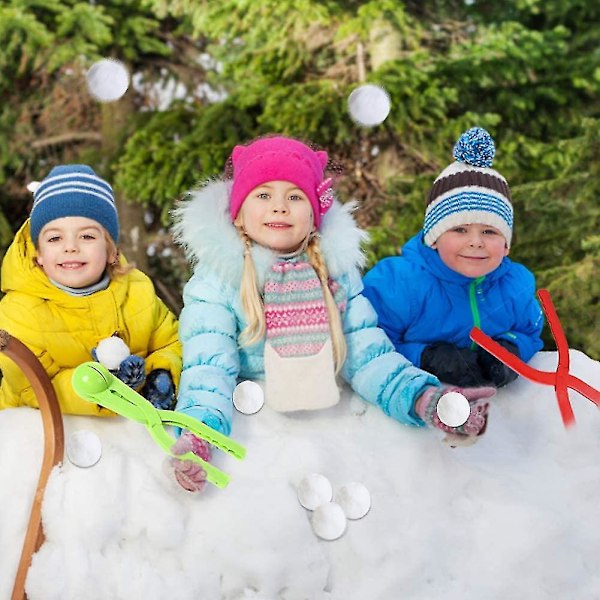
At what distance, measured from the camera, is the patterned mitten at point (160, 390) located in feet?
7.11

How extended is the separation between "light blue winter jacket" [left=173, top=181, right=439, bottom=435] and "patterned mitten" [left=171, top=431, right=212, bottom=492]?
0.11m

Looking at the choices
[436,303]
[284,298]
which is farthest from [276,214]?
[436,303]

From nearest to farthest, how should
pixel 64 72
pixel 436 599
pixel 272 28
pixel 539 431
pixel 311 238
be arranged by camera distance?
pixel 436 599 < pixel 311 238 < pixel 539 431 < pixel 272 28 < pixel 64 72

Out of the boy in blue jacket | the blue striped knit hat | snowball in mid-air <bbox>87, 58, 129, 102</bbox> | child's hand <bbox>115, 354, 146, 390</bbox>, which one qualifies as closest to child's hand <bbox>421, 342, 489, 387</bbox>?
the boy in blue jacket

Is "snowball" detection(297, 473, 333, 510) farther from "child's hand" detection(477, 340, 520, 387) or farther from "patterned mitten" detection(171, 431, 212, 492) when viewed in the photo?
"child's hand" detection(477, 340, 520, 387)

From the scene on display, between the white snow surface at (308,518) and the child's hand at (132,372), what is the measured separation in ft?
0.42

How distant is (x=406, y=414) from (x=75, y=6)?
16.1 feet

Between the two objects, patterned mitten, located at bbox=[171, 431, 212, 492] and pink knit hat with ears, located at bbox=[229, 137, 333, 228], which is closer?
patterned mitten, located at bbox=[171, 431, 212, 492]

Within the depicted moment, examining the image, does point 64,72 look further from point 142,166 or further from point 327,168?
point 327,168

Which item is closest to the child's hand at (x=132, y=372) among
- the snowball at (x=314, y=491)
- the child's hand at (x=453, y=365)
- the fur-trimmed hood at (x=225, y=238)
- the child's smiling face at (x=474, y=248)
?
the fur-trimmed hood at (x=225, y=238)

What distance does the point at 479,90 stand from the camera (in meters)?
6.24

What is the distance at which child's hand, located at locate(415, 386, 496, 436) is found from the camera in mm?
2043

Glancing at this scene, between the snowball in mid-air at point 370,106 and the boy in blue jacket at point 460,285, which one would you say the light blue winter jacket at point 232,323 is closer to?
the boy in blue jacket at point 460,285

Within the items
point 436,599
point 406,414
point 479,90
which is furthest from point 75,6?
point 436,599
